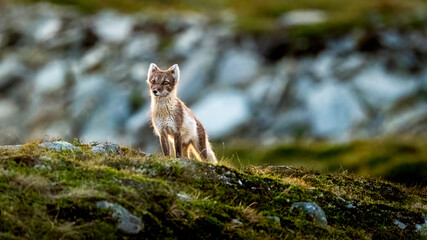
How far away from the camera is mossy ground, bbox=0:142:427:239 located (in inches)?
512

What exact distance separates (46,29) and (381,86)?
47595 millimetres

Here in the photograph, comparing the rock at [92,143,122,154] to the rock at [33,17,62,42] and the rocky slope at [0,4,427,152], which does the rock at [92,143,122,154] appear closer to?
the rocky slope at [0,4,427,152]

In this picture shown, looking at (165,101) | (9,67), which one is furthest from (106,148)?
(9,67)

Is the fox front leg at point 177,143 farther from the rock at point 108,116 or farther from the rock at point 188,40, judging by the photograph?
the rock at point 188,40

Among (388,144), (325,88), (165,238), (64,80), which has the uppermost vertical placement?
(64,80)

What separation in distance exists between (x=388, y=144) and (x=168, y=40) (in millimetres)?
43457

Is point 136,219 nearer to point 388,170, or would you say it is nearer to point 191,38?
point 388,170

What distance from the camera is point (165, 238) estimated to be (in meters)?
13.3

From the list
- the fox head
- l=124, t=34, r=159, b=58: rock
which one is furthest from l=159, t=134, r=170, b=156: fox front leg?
l=124, t=34, r=159, b=58: rock

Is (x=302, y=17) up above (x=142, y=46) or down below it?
above

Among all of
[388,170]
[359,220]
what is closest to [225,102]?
[388,170]

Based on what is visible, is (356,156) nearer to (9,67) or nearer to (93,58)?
(93,58)

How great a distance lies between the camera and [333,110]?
70.8m

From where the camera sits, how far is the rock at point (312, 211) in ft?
53.0
